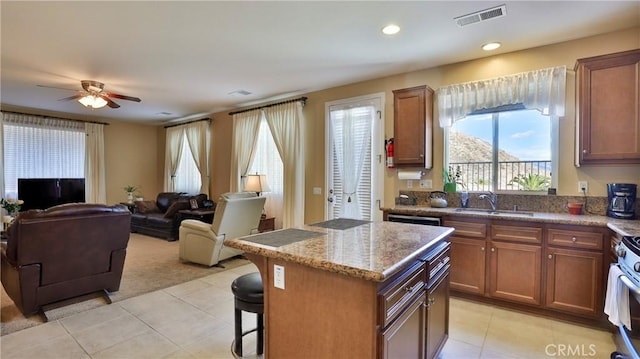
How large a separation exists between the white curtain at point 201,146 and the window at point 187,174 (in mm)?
214

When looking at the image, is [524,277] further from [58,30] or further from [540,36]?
[58,30]

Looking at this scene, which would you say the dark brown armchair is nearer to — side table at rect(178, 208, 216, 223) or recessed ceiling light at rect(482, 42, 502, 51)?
side table at rect(178, 208, 216, 223)

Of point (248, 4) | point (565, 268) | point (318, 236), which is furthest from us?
point (565, 268)

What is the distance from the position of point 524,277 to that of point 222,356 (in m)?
2.76

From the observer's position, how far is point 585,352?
92.1 inches

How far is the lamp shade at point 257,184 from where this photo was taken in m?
5.51

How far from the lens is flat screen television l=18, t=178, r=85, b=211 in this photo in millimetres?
6160

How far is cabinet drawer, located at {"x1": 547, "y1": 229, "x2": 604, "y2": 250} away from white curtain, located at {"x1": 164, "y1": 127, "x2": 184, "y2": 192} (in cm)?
752

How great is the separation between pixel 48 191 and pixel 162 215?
232 cm

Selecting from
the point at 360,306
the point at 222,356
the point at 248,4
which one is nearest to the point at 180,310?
the point at 222,356

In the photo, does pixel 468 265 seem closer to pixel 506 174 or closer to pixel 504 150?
pixel 506 174

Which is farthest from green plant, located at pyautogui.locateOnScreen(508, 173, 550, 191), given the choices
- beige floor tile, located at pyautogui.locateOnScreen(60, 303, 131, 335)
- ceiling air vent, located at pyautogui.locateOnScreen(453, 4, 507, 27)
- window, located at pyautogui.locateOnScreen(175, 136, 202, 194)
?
window, located at pyautogui.locateOnScreen(175, 136, 202, 194)

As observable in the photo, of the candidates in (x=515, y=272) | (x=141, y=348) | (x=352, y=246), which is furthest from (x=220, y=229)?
(x=515, y=272)

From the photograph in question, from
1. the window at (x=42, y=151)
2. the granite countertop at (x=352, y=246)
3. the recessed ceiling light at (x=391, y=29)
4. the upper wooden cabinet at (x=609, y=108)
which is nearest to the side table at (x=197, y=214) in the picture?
the window at (x=42, y=151)
